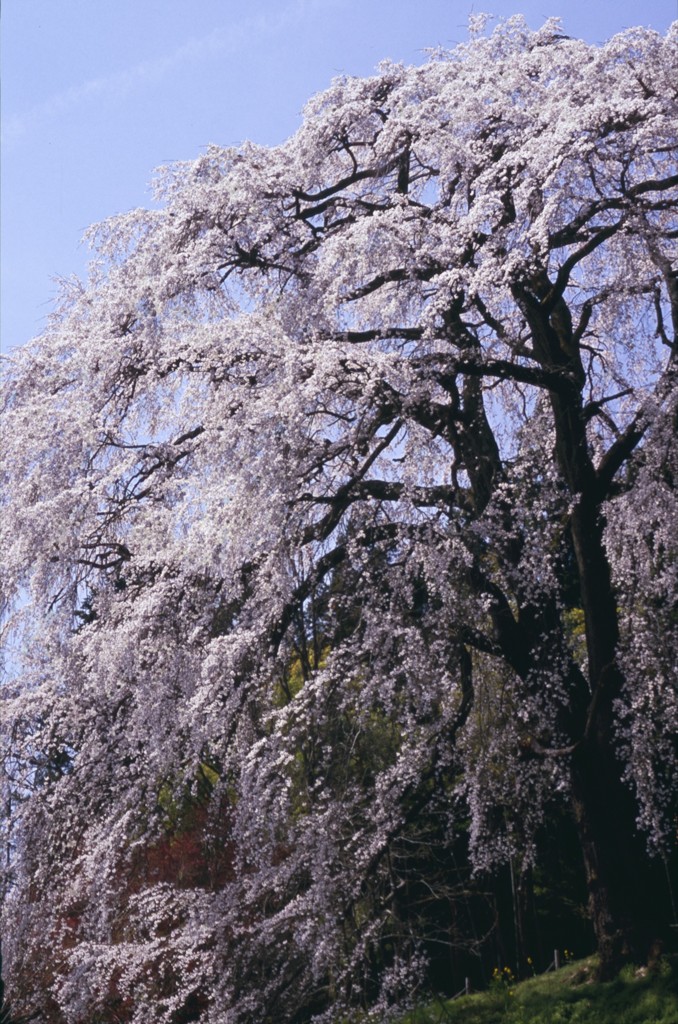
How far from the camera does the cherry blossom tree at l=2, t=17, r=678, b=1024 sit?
691 centimetres

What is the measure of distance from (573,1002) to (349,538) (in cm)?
359

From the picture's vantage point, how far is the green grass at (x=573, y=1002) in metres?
7.07

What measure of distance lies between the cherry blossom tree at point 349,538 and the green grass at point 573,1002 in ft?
0.74

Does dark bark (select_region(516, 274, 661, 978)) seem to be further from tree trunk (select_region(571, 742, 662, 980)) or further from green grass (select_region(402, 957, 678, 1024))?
green grass (select_region(402, 957, 678, 1024))

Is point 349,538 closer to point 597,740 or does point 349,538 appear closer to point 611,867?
point 597,740

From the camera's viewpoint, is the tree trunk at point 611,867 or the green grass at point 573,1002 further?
the tree trunk at point 611,867

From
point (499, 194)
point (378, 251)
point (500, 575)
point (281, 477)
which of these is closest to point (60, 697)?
point (281, 477)

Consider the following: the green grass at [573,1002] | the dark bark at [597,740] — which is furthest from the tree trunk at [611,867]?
the green grass at [573,1002]

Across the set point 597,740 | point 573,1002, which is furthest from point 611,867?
point 573,1002

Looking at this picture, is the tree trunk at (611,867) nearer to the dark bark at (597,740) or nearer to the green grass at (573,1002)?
the dark bark at (597,740)

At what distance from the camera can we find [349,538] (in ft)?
23.0

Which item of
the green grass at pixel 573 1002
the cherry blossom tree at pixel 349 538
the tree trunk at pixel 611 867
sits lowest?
the green grass at pixel 573 1002

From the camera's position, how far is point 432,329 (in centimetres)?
727

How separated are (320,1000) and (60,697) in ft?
12.0
